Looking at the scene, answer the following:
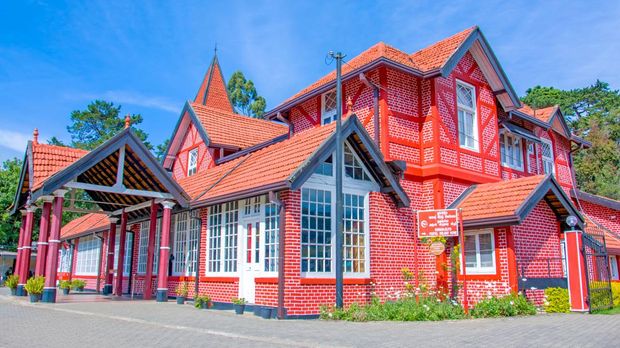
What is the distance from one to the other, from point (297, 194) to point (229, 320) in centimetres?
322

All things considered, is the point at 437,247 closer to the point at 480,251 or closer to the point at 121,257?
the point at 480,251

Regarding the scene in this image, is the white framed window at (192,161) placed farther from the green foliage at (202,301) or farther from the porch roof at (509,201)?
the porch roof at (509,201)

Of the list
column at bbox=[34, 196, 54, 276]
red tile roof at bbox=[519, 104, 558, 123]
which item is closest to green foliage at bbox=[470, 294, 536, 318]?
red tile roof at bbox=[519, 104, 558, 123]

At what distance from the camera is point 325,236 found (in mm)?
12602

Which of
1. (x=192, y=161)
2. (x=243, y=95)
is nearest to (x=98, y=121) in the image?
(x=243, y=95)

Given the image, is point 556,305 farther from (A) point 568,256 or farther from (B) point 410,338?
(B) point 410,338

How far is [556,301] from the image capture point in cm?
1384

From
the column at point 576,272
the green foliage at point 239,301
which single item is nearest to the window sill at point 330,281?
the green foliage at point 239,301

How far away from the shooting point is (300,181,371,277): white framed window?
12.3 meters

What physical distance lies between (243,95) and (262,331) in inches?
1836

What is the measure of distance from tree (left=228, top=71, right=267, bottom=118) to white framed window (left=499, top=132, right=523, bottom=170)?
3584 centimetres

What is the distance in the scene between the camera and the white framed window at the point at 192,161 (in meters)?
22.5

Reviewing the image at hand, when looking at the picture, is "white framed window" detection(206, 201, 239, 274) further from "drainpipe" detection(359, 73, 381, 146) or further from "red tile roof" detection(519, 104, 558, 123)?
"red tile roof" detection(519, 104, 558, 123)

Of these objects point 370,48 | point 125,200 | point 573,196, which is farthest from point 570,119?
point 125,200
